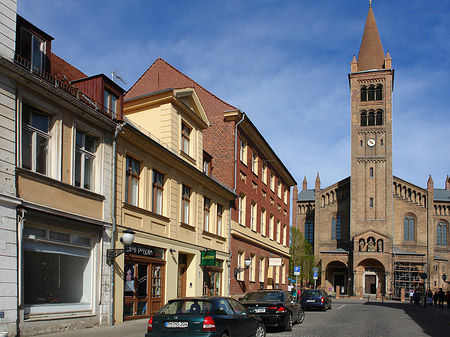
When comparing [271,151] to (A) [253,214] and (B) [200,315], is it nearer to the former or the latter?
(A) [253,214]

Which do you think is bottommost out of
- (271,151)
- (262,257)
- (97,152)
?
(262,257)

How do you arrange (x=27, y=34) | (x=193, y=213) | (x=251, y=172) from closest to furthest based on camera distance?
(x=27, y=34)
(x=193, y=213)
(x=251, y=172)

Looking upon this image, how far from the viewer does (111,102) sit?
15.9m

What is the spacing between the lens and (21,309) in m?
11.0

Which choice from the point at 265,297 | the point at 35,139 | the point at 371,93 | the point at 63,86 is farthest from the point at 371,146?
the point at 35,139

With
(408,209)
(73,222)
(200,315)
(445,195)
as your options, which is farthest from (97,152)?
(445,195)

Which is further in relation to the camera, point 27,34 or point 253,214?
point 253,214

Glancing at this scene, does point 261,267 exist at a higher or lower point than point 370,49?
lower

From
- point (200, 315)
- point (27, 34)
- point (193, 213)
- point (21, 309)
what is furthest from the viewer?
point (193, 213)

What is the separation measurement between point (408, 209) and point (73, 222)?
6355 centimetres

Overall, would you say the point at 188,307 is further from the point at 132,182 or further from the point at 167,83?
the point at 167,83

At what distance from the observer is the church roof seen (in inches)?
2889

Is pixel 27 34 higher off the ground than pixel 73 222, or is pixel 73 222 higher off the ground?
pixel 27 34

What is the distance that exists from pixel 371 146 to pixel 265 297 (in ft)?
184
